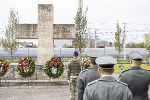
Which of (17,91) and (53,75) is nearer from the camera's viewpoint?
(17,91)

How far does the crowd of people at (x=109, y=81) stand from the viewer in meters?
3.28

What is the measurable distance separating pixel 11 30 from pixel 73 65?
26.5 metres

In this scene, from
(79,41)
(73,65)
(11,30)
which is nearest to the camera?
(73,65)

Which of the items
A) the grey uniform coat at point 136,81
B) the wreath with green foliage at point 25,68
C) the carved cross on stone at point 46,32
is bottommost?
the wreath with green foliage at point 25,68

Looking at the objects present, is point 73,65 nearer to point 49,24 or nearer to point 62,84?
point 62,84

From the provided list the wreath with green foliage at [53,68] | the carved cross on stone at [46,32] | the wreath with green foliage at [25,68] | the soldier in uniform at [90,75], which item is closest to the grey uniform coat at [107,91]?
the soldier in uniform at [90,75]

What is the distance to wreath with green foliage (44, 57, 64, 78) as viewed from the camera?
48.1 feet

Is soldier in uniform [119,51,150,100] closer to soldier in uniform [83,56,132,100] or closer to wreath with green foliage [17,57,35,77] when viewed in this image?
soldier in uniform [83,56,132,100]

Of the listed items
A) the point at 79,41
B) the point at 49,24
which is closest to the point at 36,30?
the point at 49,24

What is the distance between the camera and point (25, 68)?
14773mm

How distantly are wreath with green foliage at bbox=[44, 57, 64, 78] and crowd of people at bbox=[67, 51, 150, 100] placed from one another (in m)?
6.33

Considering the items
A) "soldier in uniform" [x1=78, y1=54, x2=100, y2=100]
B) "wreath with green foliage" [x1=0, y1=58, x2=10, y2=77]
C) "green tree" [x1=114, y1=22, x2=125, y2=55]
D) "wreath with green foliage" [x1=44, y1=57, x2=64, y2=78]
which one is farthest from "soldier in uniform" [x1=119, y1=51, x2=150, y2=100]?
"green tree" [x1=114, y1=22, x2=125, y2=55]

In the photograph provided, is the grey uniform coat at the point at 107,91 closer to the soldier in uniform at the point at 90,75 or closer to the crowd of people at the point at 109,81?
the crowd of people at the point at 109,81

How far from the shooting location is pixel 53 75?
48.5 ft
